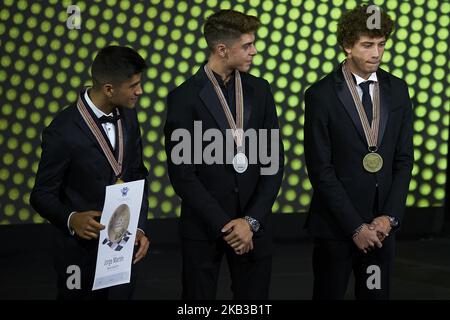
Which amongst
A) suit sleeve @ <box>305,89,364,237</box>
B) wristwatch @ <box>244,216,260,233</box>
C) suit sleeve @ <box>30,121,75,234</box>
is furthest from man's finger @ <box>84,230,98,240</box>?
suit sleeve @ <box>305,89,364,237</box>

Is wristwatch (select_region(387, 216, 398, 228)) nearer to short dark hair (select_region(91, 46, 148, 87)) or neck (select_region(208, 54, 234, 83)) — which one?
neck (select_region(208, 54, 234, 83))

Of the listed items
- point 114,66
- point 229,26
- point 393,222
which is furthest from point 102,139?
point 393,222

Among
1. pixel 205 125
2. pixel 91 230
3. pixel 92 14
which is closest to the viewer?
pixel 91 230

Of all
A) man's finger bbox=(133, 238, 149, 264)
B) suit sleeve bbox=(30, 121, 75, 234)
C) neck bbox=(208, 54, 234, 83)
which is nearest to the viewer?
suit sleeve bbox=(30, 121, 75, 234)

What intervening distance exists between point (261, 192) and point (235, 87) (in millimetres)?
470

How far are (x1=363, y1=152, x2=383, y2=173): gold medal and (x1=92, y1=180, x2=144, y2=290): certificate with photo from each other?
1082 mm

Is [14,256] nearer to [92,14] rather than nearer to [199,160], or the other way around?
[92,14]

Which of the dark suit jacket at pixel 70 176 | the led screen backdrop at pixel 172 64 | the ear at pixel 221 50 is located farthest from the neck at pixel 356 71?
the led screen backdrop at pixel 172 64

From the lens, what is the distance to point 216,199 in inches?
165

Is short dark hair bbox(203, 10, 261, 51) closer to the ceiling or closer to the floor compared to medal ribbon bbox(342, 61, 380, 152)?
closer to the ceiling

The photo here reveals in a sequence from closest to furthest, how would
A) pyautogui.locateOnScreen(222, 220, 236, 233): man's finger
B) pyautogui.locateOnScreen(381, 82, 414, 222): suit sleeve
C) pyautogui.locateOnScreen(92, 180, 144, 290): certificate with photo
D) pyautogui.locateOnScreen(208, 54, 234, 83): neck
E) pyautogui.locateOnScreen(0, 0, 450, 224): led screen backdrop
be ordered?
pyautogui.locateOnScreen(92, 180, 144, 290): certificate with photo, pyautogui.locateOnScreen(222, 220, 236, 233): man's finger, pyautogui.locateOnScreen(208, 54, 234, 83): neck, pyautogui.locateOnScreen(381, 82, 414, 222): suit sleeve, pyautogui.locateOnScreen(0, 0, 450, 224): led screen backdrop

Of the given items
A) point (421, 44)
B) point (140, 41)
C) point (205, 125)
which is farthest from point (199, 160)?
point (421, 44)

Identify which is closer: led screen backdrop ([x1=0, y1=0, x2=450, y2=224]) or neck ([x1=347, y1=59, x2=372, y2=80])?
neck ([x1=347, y1=59, x2=372, y2=80])

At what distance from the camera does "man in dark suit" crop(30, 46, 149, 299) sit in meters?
3.80
